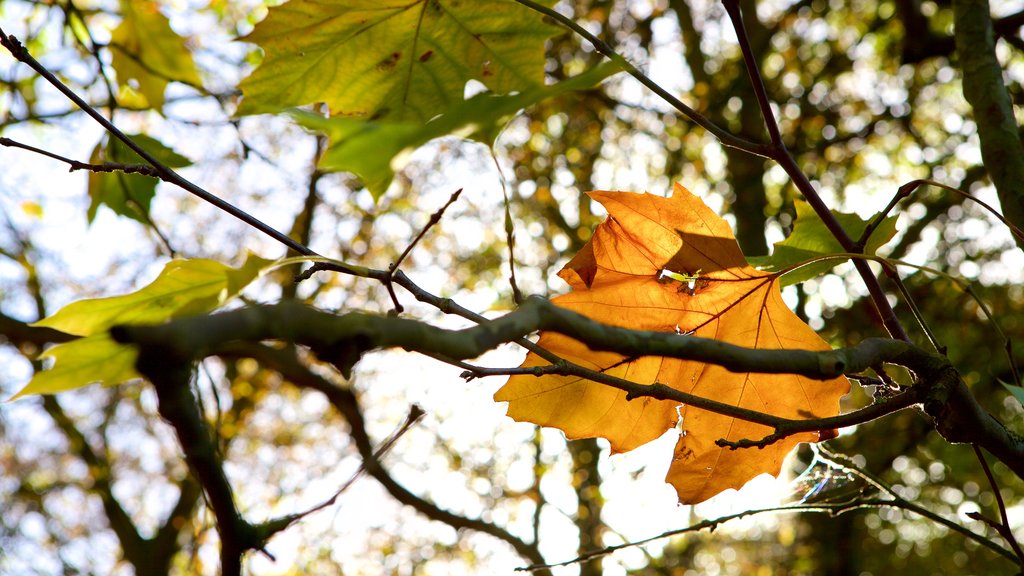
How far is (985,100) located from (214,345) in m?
1.08

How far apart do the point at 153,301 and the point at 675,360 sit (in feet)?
1.67

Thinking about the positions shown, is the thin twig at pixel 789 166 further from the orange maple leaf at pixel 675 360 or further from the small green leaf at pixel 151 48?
the small green leaf at pixel 151 48

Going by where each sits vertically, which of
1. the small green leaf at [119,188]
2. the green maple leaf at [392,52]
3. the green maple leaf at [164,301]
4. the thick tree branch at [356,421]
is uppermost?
the thick tree branch at [356,421]

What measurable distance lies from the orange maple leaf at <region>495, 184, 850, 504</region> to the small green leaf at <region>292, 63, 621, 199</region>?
29cm

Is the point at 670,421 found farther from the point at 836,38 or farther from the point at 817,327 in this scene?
the point at 836,38

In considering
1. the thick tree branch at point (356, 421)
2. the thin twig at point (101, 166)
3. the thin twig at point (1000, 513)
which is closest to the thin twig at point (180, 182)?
the thin twig at point (101, 166)

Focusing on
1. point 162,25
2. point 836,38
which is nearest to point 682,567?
point 836,38

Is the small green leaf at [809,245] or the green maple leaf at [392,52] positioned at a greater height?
the green maple leaf at [392,52]

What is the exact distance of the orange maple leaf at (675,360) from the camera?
Answer: 30.0 inches

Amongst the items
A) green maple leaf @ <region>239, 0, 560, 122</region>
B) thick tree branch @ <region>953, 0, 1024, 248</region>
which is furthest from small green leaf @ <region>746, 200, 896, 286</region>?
green maple leaf @ <region>239, 0, 560, 122</region>

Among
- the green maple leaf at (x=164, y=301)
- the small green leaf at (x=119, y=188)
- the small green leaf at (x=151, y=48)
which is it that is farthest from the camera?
the small green leaf at (x=151, y=48)

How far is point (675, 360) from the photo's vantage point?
0.79m

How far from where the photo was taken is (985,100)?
101cm

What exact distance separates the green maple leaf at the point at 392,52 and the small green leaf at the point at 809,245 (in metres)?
0.38
